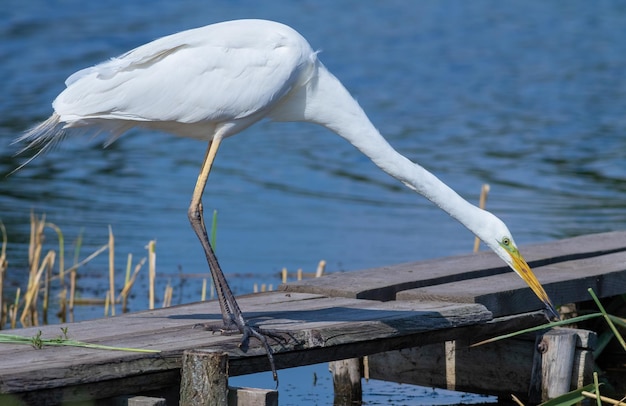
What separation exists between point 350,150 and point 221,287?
8.78 meters

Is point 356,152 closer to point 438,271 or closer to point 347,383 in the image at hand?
point 438,271

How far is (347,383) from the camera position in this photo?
6840 mm

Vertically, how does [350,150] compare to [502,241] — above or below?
above

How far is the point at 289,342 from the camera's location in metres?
5.30

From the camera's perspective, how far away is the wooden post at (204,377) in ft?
15.8

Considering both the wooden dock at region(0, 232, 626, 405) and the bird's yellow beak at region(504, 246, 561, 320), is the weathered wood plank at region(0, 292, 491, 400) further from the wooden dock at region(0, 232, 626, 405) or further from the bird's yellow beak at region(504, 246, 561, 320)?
the bird's yellow beak at region(504, 246, 561, 320)

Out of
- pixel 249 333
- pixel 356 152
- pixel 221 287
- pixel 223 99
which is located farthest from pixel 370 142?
pixel 356 152

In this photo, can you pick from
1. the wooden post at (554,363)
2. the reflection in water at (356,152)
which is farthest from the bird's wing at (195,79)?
the wooden post at (554,363)

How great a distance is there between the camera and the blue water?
1070cm

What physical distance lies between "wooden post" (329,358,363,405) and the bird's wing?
1884 millimetres

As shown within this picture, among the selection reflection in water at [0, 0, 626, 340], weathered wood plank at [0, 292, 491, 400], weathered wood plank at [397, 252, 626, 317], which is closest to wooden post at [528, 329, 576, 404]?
weathered wood plank at [397, 252, 626, 317]

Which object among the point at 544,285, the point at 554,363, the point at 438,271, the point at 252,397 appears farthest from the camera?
the point at 438,271

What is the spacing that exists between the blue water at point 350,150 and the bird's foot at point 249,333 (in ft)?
5.16

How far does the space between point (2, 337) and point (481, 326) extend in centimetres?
251
